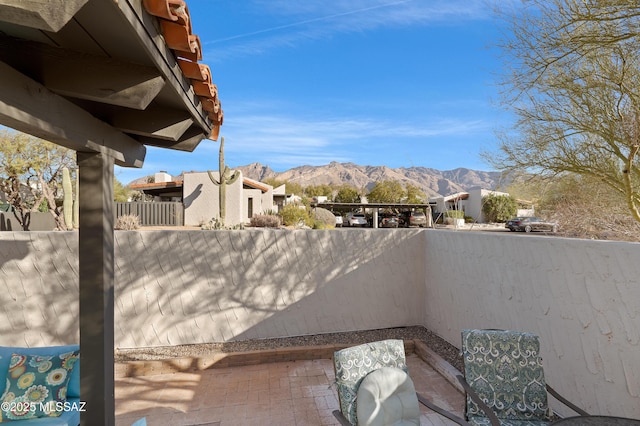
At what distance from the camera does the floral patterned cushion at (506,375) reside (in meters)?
2.68

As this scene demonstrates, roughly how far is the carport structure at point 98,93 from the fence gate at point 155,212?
17.4 meters

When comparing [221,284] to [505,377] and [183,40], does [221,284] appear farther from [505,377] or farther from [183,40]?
[183,40]

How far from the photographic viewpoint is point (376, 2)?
7711mm

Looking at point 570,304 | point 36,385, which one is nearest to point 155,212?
point 36,385

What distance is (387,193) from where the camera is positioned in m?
40.5

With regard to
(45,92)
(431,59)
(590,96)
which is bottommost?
(45,92)

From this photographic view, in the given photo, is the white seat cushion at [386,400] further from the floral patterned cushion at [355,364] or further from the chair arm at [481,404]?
the chair arm at [481,404]

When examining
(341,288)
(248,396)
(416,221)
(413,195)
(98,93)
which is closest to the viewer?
(98,93)

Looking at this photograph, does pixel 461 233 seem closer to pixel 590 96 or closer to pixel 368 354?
pixel 368 354

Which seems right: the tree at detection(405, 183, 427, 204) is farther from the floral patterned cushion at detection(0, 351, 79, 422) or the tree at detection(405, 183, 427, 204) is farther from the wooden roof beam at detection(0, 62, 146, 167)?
the wooden roof beam at detection(0, 62, 146, 167)

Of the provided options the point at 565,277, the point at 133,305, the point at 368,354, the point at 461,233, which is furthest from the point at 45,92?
the point at 461,233

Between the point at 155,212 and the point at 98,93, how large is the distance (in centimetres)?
1896

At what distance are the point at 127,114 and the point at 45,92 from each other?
0.66 metres

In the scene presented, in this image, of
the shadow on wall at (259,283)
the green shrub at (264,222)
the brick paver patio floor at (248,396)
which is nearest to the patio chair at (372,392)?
the brick paver patio floor at (248,396)
